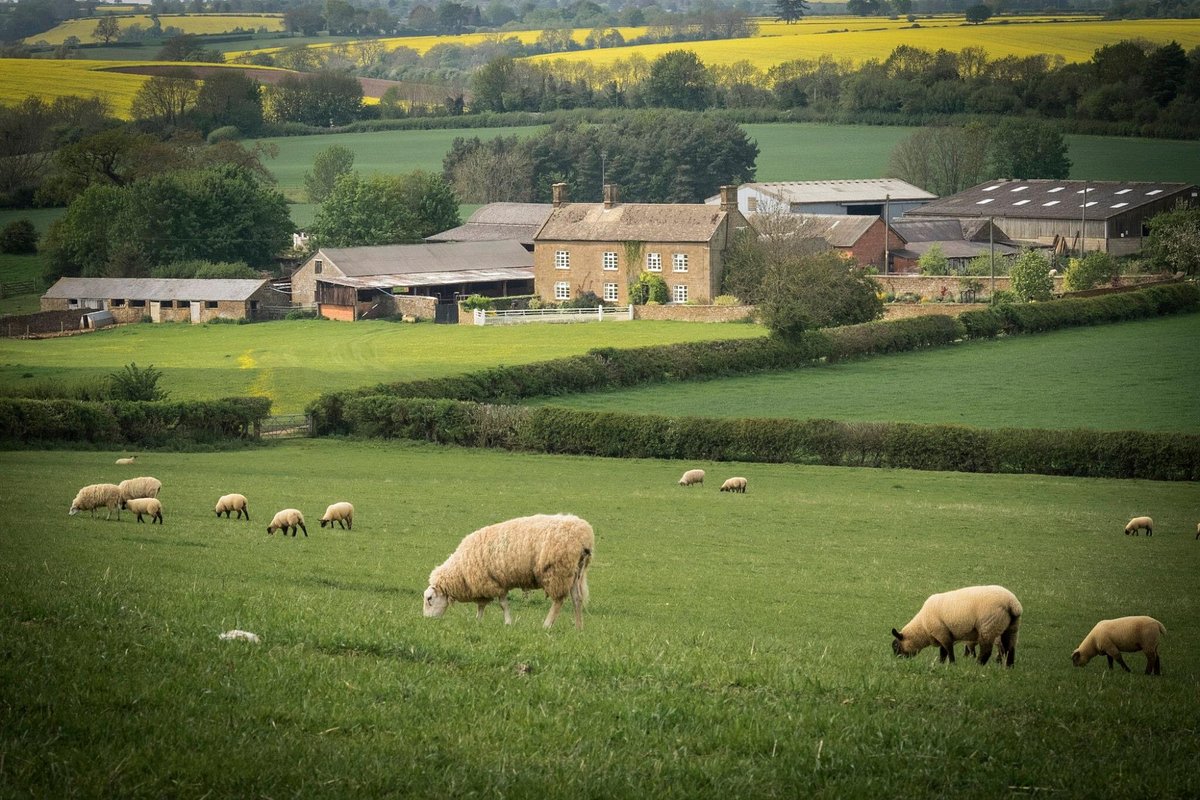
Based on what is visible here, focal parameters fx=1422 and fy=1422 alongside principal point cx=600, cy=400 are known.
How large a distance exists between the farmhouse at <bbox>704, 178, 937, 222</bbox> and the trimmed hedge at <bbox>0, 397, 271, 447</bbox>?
74.2 metres

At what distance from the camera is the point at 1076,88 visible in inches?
5049

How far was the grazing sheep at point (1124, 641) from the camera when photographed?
1775 centimetres

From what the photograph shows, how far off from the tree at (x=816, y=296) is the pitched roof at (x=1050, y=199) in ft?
128

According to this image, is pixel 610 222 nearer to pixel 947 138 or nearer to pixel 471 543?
pixel 947 138

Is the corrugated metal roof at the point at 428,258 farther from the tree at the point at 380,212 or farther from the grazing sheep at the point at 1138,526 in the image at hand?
the grazing sheep at the point at 1138,526

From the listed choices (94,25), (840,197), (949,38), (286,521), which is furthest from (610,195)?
(94,25)

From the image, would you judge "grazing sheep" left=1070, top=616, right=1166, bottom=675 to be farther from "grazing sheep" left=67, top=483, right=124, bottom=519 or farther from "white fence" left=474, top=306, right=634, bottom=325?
"white fence" left=474, top=306, right=634, bottom=325

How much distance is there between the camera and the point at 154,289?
93250mm

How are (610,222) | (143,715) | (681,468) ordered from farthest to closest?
(610,222) < (681,468) < (143,715)

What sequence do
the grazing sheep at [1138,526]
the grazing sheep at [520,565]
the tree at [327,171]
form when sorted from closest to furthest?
the grazing sheep at [520,565] → the grazing sheep at [1138,526] → the tree at [327,171]

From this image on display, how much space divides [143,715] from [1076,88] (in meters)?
130

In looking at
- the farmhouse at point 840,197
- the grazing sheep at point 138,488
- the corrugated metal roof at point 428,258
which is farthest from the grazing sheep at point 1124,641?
the farmhouse at point 840,197

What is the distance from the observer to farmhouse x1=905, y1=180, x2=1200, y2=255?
105m

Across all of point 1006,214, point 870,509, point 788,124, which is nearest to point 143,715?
point 870,509
